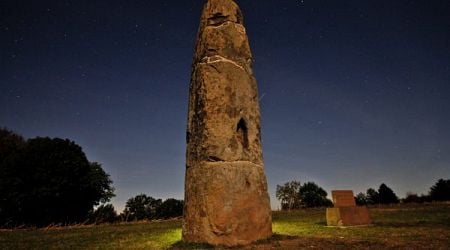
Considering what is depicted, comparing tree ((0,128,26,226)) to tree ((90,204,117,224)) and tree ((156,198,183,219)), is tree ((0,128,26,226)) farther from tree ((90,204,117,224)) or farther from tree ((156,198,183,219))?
tree ((156,198,183,219))

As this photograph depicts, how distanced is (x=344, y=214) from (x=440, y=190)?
996 inches

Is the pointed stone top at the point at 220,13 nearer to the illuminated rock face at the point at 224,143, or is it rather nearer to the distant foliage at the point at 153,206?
the illuminated rock face at the point at 224,143

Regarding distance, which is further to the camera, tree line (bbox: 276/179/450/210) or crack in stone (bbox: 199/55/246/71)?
tree line (bbox: 276/179/450/210)

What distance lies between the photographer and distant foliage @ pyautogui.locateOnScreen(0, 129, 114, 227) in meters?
21.5

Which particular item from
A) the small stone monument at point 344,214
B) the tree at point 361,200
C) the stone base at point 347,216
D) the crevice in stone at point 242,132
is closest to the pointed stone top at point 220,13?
the crevice in stone at point 242,132

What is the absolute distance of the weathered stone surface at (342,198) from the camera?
12469 mm

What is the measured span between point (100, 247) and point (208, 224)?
3.07 m

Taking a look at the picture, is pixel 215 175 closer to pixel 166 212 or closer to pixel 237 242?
pixel 237 242

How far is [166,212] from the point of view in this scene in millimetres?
38031

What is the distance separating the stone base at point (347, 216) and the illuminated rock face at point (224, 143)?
4.15 meters

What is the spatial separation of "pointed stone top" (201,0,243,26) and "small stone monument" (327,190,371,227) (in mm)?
8061

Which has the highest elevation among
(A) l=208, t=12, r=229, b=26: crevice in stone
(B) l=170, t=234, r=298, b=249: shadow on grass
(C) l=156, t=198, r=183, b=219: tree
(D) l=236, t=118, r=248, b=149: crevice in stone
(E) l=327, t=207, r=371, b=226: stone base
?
(A) l=208, t=12, r=229, b=26: crevice in stone

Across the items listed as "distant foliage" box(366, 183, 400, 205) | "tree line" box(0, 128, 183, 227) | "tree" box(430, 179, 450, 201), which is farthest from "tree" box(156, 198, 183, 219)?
"tree" box(430, 179, 450, 201)

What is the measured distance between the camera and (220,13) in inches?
417
